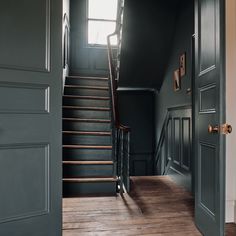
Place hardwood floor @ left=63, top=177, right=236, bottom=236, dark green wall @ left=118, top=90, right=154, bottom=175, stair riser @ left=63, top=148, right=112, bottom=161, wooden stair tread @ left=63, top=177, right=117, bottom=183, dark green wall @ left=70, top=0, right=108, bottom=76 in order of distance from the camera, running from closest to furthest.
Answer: hardwood floor @ left=63, top=177, right=236, bottom=236, wooden stair tread @ left=63, top=177, right=117, bottom=183, stair riser @ left=63, top=148, right=112, bottom=161, dark green wall @ left=118, top=90, right=154, bottom=175, dark green wall @ left=70, top=0, right=108, bottom=76

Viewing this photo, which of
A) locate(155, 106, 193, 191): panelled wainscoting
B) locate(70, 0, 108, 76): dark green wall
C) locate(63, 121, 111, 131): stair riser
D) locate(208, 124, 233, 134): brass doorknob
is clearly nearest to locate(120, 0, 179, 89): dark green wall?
locate(155, 106, 193, 191): panelled wainscoting

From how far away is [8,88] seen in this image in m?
1.82

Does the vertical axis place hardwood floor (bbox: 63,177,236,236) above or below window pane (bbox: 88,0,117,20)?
below

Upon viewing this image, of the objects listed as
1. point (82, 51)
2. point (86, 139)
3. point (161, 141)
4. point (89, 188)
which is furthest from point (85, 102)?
point (82, 51)

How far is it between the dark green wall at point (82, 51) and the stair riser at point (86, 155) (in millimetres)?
3104

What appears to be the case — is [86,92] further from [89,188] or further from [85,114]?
[89,188]

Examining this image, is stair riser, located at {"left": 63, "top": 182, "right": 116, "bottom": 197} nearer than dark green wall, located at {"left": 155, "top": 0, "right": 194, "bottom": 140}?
Yes

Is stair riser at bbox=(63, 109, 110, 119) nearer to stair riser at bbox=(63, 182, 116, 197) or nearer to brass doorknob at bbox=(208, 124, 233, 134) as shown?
stair riser at bbox=(63, 182, 116, 197)

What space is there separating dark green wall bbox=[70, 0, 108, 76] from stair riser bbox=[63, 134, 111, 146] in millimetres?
2811

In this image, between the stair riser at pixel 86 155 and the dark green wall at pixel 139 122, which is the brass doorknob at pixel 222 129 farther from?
the dark green wall at pixel 139 122

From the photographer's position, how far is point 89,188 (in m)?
3.17

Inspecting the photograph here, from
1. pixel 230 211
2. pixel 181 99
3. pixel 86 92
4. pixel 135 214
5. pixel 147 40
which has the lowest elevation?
pixel 135 214

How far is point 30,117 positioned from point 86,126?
2130 millimetres

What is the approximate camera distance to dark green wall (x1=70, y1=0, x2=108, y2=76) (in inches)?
242
